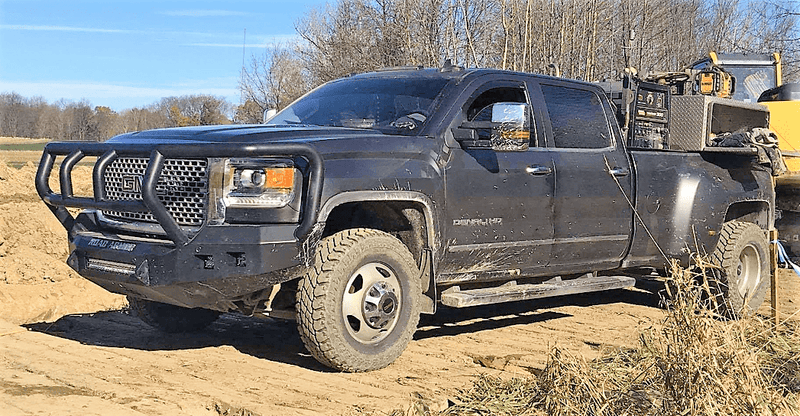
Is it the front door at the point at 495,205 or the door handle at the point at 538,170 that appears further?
the door handle at the point at 538,170

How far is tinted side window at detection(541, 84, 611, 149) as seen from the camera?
7000 mm

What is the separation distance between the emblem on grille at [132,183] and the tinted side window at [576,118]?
3029 mm

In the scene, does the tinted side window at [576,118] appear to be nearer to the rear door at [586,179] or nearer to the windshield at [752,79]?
the rear door at [586,179]

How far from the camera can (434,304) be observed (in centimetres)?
616

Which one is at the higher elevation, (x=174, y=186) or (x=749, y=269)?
(x=174, y=186)

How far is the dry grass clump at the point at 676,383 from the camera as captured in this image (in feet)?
13.1

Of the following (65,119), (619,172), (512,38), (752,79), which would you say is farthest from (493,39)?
(65,119)

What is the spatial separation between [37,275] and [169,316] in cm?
348

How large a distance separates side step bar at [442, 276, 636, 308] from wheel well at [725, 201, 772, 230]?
1676 millimetres

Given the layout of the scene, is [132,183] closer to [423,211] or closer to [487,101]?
[423,211]

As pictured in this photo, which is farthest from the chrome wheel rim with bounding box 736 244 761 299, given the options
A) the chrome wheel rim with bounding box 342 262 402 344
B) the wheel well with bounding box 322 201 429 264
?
the chrome wheel rim with bounding box 342 262 402 344

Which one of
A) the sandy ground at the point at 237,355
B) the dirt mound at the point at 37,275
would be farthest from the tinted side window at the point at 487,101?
the dirt mound at the point at 37,275

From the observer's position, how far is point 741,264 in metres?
8.44

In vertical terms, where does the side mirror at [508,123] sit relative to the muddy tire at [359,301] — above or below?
above
